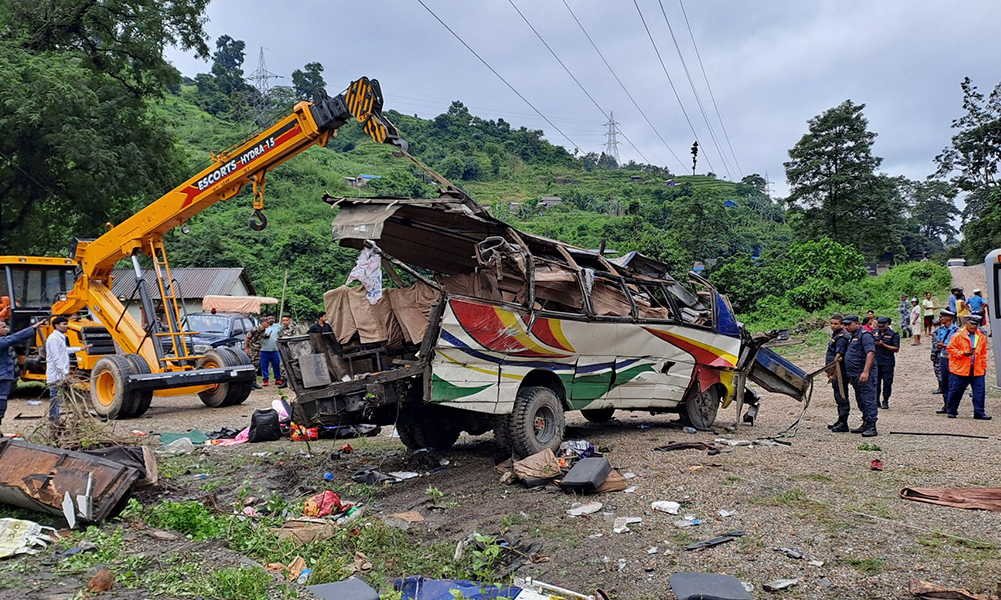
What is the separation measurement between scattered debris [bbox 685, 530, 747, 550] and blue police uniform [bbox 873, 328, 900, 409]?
6.96 m

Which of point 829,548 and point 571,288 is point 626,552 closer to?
point 829,548

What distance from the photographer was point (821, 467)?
724 centimetres

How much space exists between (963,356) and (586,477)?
8.06m

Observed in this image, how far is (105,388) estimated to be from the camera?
40.9 ft

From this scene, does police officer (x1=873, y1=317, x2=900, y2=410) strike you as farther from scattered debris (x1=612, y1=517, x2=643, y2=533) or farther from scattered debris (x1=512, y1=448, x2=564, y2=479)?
scattered debris (x1=612, y1=517, x2=643, y2=533)

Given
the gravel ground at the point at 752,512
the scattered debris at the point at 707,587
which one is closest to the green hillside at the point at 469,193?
the gravel ground at the point at 752,512

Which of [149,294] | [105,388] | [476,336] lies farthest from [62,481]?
[149,294]

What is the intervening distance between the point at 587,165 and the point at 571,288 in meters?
99.8

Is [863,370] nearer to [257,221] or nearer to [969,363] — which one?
[969,363]

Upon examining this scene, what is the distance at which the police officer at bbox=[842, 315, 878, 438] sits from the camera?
31.7 ft

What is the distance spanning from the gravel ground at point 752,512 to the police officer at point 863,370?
0.35m

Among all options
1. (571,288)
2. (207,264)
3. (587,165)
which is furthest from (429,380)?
(587,165)

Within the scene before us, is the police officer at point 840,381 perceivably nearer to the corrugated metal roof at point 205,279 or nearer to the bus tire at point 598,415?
the bus tire at point 598,415

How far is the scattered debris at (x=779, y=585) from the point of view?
428cm
